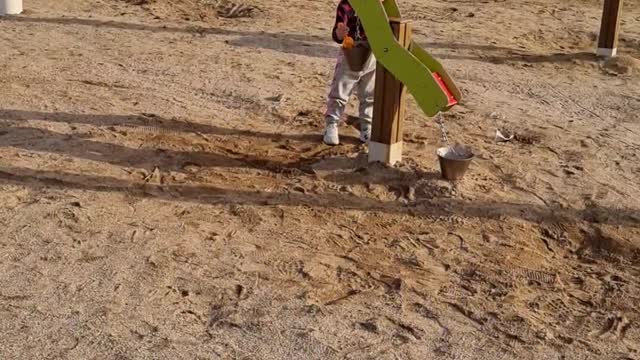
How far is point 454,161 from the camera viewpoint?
4750 millimetres

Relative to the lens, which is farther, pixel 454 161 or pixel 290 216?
pixel 454 161

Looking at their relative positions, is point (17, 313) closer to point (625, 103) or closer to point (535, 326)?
point (535, 326)

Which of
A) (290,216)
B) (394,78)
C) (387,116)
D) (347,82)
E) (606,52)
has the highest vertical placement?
(394,78)

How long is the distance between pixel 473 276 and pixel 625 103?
347cm

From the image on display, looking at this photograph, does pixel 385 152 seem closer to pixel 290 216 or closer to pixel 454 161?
pixel 454 161

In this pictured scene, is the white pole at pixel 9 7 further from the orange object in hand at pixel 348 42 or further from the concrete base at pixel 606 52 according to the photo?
the concrete base at pixel 606 52

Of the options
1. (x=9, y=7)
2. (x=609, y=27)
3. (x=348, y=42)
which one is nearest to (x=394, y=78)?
(x=348, y=42)

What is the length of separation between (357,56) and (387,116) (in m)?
0.41

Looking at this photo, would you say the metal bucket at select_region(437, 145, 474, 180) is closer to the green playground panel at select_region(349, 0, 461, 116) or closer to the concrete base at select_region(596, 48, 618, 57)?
the green playground panel at select_region(349, 0, 461, 116)

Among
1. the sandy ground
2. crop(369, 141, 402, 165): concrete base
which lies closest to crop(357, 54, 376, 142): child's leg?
the sandy ground

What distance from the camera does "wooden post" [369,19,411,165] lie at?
16.2 ft

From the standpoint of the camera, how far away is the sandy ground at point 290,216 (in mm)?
3428

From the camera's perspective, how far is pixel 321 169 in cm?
508

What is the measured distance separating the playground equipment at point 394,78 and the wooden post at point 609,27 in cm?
363
